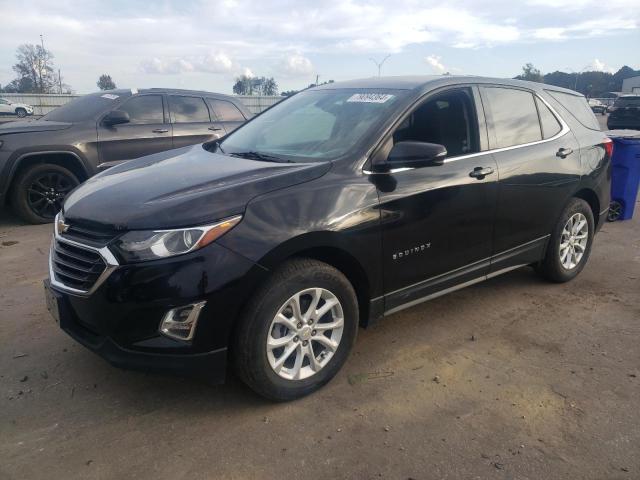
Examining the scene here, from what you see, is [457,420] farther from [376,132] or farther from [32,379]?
[32,379]

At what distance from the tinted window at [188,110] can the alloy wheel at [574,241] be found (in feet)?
18.2

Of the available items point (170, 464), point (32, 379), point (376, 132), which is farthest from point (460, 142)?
point (32, 379)

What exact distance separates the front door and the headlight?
1084 millimetres

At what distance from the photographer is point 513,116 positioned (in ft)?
13.3

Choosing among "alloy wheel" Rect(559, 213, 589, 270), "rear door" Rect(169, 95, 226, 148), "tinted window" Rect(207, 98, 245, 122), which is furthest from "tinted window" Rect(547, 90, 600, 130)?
"tinted window" Rect(207, 98, 245, 122)

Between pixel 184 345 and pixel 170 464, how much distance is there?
53 centimetres

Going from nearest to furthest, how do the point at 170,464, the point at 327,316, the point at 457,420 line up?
the point at 170,464 → the point at 457,420 → the point at 327,316

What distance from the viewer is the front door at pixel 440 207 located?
3.17 m

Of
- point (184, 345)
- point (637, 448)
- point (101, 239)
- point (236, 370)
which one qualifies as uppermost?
point (101, 239)

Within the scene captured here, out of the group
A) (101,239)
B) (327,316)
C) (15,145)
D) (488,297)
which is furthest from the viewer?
(15,145)

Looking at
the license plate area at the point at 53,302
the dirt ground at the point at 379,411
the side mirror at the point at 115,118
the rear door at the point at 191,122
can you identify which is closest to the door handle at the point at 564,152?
the dirt ground at the point at 379,411

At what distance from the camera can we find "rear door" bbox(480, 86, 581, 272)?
12.6ft

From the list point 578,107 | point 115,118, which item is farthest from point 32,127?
point 578,107

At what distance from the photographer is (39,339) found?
11.8ft
